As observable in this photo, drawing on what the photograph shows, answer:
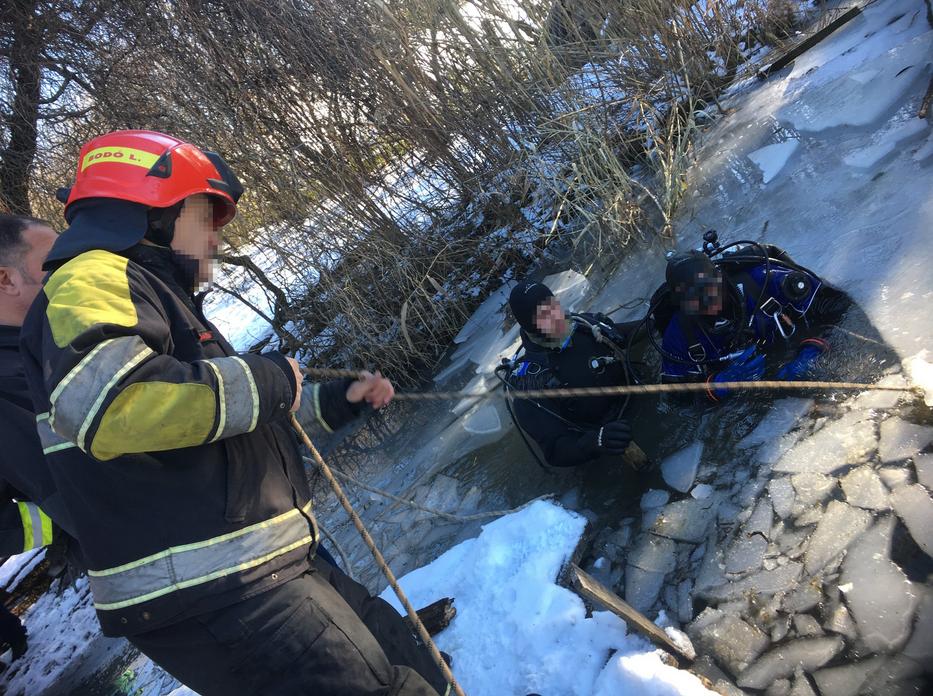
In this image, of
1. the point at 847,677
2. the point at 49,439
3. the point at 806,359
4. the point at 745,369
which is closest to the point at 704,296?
the point at 745,369

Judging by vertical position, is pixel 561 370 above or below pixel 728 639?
above

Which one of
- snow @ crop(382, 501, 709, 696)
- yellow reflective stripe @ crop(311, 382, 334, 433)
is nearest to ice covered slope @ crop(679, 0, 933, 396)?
snow @ crop(382, 501, 709, 696)

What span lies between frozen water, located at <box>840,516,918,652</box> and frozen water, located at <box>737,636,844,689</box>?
4.8 inches

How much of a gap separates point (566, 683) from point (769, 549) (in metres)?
1.01

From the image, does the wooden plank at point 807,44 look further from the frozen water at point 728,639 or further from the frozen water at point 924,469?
the frozen water at point 728,639

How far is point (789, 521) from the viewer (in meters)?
2.61

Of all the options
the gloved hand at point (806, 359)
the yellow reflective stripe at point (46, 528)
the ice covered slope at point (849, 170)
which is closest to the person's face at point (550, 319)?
the gloved hand at point (806, 359)

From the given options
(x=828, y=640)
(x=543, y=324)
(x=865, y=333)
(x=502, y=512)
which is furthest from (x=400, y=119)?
(x=828, y=640)

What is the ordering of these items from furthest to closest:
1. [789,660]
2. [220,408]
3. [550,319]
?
[550,319] → [789,660] → [220,408]

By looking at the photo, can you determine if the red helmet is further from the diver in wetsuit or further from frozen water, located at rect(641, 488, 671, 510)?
frozen water, located at rect(641, 488, 671, 510)

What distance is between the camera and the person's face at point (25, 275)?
2596 millimetres

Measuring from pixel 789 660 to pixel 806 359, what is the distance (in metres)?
1.56

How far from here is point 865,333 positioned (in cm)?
312

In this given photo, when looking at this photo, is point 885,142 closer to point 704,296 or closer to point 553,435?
point 704,296
